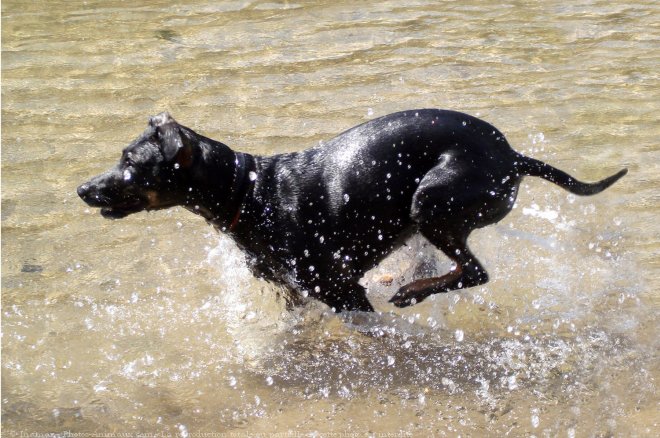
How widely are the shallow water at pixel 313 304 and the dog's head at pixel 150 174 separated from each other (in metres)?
0.74

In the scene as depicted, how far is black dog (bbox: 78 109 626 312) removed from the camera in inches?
167

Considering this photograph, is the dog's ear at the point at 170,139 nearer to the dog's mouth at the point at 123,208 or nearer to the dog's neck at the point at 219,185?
the dog's neck at the point at 219,185

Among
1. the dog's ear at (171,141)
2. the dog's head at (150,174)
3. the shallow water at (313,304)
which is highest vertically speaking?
the dog's ear at (171,141)

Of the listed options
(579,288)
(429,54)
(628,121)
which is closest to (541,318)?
(579,288)

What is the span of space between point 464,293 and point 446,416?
1.15 m

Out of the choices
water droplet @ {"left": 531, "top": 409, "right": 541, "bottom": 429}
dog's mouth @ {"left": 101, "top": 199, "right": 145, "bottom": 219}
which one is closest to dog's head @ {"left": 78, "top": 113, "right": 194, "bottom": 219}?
dog's mouth @ {"left": 101, "top": 199, "right": 145, "bottom": 219}

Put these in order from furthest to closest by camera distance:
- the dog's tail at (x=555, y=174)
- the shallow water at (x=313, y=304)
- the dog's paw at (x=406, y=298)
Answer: the dog's paw at (x=406, y=298) < the dog's tail at (x=555, y=174) < the shallow water at (x=313, y=304)

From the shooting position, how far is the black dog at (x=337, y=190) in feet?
13.9

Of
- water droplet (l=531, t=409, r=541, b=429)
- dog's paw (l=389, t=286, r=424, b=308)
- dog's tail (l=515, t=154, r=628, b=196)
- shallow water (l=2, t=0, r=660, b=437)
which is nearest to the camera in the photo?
water droplet (l=531, t=409, r=541, b=429)

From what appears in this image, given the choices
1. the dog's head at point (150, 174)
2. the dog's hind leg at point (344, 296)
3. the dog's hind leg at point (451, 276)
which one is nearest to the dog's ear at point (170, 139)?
the dog's head at point (150, 174)

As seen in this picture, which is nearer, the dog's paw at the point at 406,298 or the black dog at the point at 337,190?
the black dog at the point at 337,190

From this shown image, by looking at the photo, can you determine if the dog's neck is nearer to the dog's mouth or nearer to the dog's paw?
the dog's mouth

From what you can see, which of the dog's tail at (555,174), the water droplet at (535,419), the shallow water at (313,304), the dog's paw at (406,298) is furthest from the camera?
the dog's paw at (406,298)

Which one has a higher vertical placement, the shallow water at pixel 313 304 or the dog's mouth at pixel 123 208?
the dog's mouth at pixel 123 208
